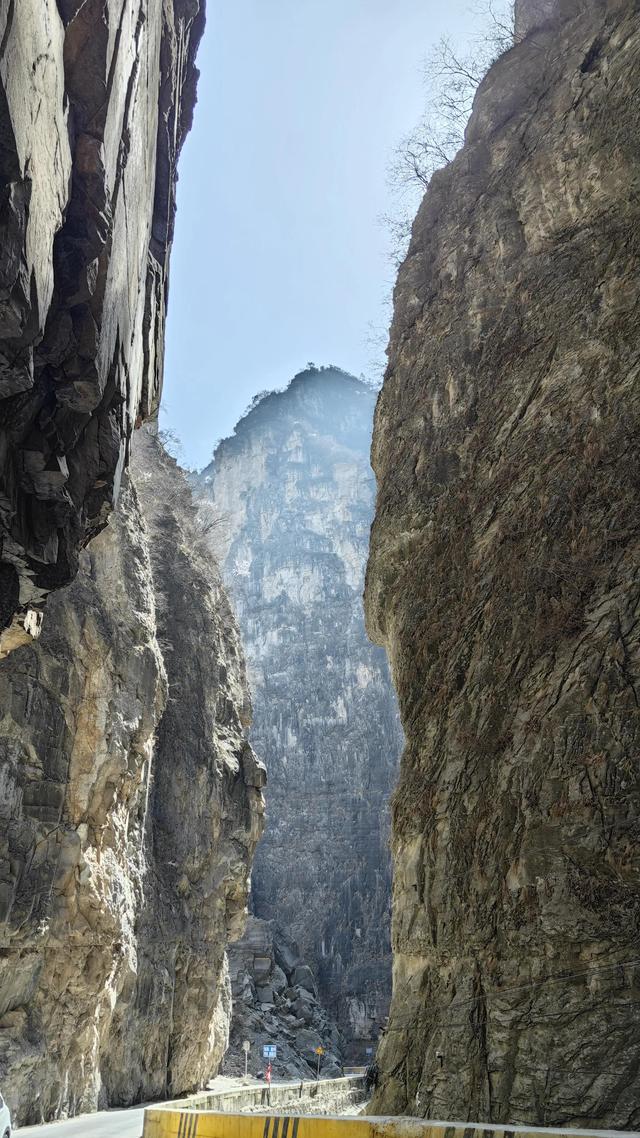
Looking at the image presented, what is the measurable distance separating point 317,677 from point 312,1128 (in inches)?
2772

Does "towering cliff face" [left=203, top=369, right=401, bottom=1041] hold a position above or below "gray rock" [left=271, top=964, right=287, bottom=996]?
above

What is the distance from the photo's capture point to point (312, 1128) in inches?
296

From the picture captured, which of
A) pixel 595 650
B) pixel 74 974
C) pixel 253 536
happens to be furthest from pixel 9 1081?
pixel 253 536

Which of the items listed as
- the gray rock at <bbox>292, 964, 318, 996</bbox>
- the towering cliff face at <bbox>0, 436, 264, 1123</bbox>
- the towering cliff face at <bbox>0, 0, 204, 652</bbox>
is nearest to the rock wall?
the gray rock at <bbox>292, 964, 318, 996</bbox>

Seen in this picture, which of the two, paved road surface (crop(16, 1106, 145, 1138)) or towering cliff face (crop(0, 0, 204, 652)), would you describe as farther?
paved road surface (crop(16, 1106, 145, 1138))

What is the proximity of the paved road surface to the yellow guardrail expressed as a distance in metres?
3.46

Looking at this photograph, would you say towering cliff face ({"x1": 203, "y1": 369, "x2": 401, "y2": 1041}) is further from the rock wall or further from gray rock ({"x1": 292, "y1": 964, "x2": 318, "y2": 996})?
the rock wall

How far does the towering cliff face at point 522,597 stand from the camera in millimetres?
7582

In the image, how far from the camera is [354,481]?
96.0 m

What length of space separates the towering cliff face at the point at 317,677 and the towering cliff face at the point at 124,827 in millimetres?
16037

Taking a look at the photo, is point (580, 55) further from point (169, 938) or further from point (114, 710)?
point (169, 938)

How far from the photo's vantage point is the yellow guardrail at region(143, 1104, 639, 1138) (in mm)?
4934

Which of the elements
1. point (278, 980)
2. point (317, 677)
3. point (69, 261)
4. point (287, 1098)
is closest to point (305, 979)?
point (278, 980)

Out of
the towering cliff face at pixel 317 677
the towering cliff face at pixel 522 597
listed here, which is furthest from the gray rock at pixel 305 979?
the towering cliff face at pixel 522 597
